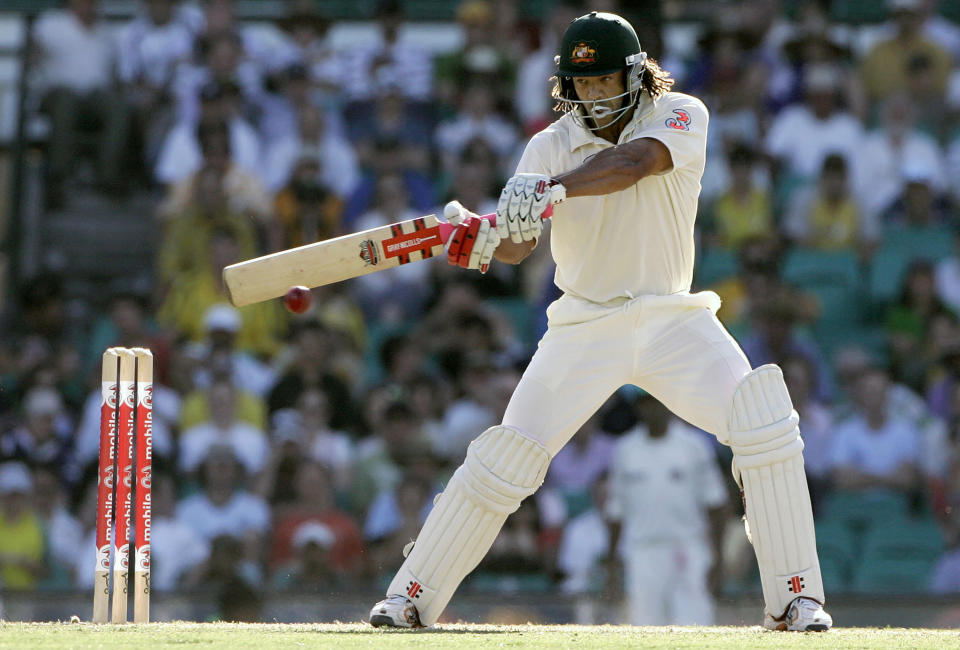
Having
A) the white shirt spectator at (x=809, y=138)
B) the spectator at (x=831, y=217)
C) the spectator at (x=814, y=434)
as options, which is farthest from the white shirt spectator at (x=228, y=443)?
the white shirt spectator at (x=809, y=138)

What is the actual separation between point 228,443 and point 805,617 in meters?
4.20

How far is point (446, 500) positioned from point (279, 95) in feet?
17.3

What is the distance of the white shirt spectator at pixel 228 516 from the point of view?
7391 mm

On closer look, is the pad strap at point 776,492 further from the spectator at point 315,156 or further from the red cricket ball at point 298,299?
the spectator at point 315,156

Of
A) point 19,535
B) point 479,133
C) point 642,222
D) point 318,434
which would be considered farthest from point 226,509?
point 642,222

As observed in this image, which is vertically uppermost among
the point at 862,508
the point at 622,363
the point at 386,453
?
the point at 386,453

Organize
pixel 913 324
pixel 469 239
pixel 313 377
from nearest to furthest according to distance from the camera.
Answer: pixel 469 239, pixel 313 377, pixel 913 324

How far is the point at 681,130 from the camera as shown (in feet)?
13.9

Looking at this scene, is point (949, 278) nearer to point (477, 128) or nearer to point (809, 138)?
point (809, 138)

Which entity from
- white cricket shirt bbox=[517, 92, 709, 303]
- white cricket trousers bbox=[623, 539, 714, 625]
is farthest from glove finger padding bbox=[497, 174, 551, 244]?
white cricket trousers bbox=[623, 539, 714, 625]

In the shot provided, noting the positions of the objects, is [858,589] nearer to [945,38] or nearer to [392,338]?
[392,338]

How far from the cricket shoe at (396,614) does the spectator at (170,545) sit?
3.25 m

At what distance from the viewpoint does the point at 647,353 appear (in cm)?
423

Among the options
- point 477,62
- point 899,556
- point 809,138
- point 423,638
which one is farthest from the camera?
point 477,62
